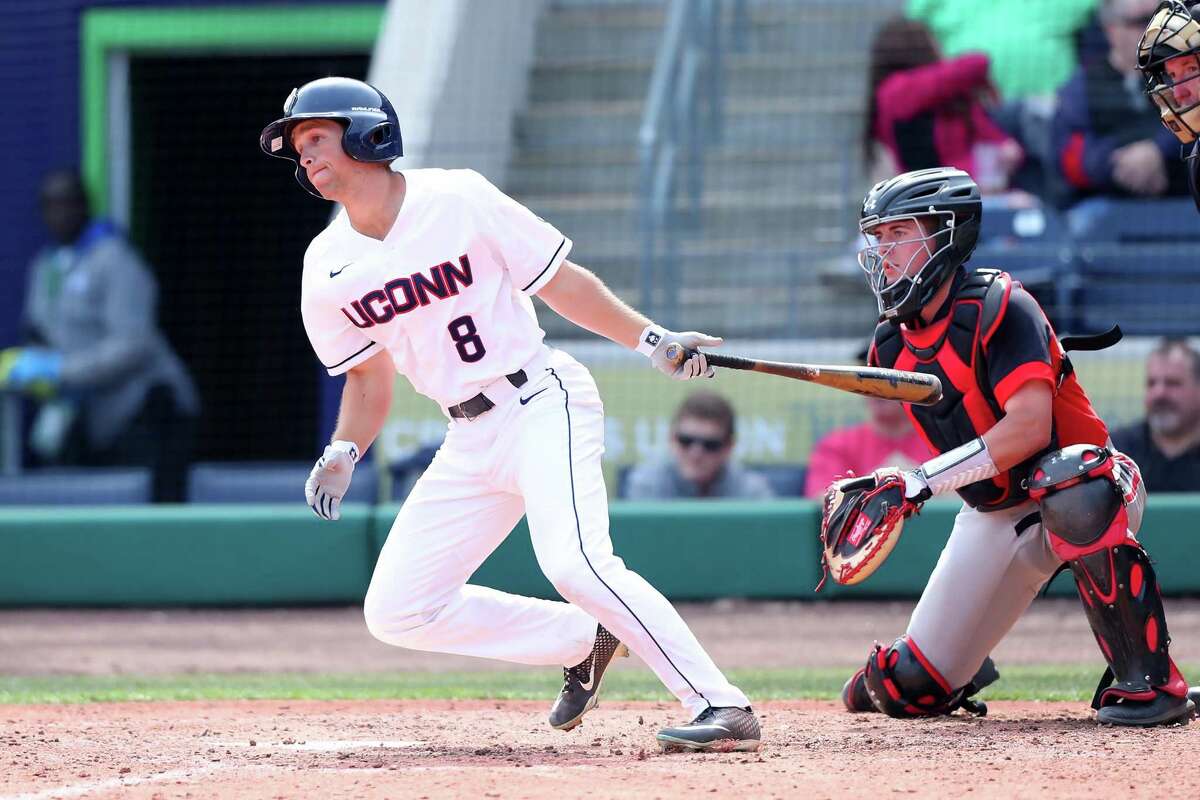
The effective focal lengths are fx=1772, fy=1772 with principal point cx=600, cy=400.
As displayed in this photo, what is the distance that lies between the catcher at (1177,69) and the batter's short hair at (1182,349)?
4005 mm

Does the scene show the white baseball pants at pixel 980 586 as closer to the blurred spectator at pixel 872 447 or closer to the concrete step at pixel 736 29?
the blurred spectator at pixel 872 447

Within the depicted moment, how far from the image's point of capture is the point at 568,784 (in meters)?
4.00

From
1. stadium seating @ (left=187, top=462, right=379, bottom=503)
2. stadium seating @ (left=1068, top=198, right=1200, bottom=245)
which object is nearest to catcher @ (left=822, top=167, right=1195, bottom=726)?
stadium seating @ (left=1068, top=198, right=1200, bottom=245)

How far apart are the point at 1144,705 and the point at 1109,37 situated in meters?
6.10

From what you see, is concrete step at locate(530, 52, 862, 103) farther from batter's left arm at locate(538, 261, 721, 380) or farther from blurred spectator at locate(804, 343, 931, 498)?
batter's left arm at locate(538, 261, 721, 380)

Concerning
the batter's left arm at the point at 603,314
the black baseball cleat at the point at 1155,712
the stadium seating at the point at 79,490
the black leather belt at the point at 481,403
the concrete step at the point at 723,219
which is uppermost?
the concrete step at the point at 723,219

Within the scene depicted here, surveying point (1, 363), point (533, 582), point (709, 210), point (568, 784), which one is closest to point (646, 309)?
point (709, 210)

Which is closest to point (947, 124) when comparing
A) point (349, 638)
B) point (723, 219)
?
point (723, 219)

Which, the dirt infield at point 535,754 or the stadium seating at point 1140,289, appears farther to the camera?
the stadium seating at point 1140,289

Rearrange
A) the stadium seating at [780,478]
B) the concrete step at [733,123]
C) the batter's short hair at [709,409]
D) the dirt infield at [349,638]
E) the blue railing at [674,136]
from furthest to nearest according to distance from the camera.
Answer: the concrete step at [733,123] → the blue railing at [674,136] → the stadium seating at [780,478] → the batter's short hair at [709,409] → the dirt infield at [349,638]

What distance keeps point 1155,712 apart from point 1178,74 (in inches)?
65.5

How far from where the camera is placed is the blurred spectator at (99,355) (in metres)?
10.9

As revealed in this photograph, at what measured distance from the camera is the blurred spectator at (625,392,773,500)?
29.2ft

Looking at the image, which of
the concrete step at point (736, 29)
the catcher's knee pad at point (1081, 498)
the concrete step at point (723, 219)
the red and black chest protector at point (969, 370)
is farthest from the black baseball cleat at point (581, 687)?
the concrete step at point (736, 29)
